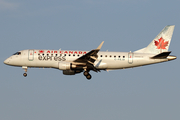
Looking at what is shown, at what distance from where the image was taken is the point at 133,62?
53.2 metres

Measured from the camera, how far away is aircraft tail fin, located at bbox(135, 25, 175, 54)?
5541cm

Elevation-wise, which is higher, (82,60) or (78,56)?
(78,56)

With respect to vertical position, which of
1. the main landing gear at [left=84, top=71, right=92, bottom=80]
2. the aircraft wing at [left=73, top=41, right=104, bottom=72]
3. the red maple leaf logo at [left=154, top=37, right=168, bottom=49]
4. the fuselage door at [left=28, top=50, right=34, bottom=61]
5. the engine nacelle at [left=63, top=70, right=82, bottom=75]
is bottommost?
the main landing gear at [left=84, top=71, right=92, bottom=80]

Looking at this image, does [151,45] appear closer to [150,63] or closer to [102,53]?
[150,63]

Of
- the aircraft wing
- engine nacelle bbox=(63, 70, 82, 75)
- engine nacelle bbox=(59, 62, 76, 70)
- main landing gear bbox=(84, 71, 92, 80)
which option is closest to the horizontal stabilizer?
the aircraft wing

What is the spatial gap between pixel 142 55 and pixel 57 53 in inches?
522

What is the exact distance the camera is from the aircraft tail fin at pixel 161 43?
55.4 metres

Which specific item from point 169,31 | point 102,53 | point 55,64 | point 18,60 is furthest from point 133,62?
point 18,60

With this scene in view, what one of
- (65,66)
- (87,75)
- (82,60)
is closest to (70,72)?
(87,75)

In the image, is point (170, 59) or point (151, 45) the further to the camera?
point (151, 45)

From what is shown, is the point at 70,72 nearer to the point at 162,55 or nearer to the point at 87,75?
the point at 87,75

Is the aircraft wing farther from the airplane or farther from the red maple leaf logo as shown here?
the red maple leaf logo

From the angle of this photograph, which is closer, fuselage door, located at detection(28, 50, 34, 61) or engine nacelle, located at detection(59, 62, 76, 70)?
engine nacelle, located at detection(59, 62, 76, 70)

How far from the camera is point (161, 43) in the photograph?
183 feet
